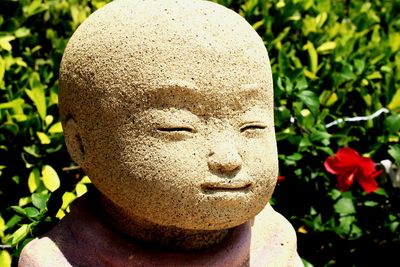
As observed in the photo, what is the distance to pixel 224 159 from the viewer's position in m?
1.83

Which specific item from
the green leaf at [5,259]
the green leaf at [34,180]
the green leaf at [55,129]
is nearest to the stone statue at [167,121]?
the green leaf at [5,259]

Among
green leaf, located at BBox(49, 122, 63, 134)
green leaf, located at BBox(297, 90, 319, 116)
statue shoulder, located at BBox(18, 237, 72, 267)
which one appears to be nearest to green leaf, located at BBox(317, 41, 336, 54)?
green leaf, located at BBox(297, 90, 319, 116)

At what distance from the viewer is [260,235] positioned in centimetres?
223

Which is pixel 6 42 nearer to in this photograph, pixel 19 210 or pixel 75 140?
pixel 19 210

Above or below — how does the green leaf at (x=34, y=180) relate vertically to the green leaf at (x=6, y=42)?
below

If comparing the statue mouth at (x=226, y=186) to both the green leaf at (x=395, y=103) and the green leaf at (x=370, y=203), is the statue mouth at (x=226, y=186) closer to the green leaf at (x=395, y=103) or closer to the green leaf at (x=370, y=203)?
the green leaf at (x=370, y=203)

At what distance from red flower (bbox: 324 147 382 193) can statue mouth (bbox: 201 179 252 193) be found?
3.42 ft

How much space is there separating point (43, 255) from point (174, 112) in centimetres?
A: 56

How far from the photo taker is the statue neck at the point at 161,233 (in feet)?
6.59

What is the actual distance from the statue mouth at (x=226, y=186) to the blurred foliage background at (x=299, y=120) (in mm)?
838

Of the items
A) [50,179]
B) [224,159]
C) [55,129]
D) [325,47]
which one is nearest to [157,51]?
[224,159]

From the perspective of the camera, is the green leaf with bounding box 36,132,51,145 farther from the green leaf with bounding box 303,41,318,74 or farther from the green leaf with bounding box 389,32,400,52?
the green leaf with bounding box 389,32,400,52

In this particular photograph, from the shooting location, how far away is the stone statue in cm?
183

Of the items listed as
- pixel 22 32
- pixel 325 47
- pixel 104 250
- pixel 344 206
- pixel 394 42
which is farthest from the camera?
pixel 394 42
